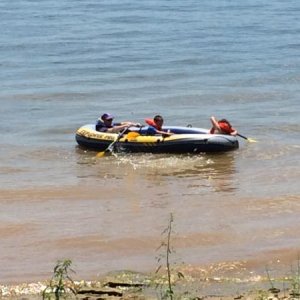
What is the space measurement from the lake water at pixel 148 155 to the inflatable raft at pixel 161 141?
20 cm

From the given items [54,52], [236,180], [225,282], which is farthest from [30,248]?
[54,52]

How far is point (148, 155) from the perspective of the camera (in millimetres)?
16609

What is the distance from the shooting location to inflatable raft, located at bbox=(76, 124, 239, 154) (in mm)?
16312

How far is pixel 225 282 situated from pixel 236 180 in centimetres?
609

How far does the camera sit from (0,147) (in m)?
17.3

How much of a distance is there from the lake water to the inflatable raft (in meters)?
0.20

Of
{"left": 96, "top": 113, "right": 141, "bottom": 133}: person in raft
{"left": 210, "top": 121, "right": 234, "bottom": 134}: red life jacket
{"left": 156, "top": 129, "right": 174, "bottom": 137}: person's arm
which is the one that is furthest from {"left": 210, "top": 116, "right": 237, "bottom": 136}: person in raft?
{"left": 96, "top": 113, "right": 141, "bottom": 133}: person in raft

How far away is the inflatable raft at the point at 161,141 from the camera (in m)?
16.3

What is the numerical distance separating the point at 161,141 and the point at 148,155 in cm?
37

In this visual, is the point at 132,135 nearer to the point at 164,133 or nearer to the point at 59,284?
the point at 164,133

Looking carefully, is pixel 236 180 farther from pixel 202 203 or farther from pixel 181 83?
pixel 181 83

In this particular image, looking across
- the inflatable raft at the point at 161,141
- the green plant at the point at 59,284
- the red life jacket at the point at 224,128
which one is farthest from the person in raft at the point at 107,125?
the green plant at the point at 59,284

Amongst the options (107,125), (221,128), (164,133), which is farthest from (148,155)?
(221,128)

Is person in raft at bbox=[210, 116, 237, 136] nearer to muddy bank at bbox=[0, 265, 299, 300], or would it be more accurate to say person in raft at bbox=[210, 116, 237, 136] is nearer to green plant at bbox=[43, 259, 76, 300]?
muddy bank at bbox=[0, 265, 299, 300]
